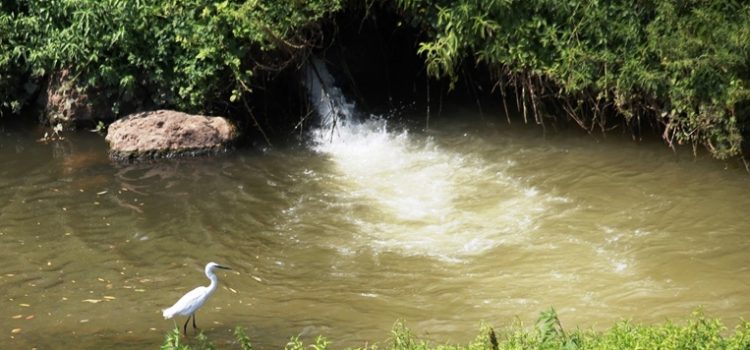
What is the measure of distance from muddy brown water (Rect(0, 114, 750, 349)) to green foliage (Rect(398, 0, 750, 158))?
0.55m

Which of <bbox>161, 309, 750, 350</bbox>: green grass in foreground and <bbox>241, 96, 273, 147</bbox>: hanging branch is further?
<bbox>241, 96, 273, 147</bbox>: hanging branch

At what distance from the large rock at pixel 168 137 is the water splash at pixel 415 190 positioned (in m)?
1.28

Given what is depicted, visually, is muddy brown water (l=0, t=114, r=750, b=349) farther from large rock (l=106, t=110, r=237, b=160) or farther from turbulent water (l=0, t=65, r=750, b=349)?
large rock (l=106, t=110, r=237, b=160)

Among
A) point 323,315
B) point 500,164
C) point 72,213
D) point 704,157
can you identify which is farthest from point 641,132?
point 72,213

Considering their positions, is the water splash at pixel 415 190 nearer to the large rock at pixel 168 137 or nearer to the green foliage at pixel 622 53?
the green foliage at pixel 622 53

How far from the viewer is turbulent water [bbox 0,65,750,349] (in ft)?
27.0

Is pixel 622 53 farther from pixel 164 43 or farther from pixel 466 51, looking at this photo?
pixel 164 43

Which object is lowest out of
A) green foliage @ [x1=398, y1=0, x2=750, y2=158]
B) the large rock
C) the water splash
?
the water splash

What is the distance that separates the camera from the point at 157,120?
1248cm

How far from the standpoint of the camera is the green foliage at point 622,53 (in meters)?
10.4

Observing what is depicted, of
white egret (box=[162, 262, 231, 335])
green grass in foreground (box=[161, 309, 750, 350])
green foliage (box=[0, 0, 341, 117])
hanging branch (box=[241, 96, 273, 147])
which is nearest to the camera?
green grass in foreground (box=[161, 309, 750, 350])

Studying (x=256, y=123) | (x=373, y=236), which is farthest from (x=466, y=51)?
(x=373, y=236)

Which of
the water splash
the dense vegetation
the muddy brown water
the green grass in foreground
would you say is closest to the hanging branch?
the dense vegetation

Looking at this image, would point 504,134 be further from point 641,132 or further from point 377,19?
point 377,19
